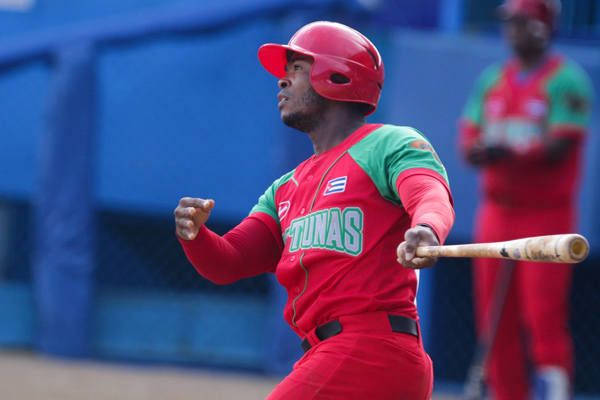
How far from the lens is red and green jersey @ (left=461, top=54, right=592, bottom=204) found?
4.47 m

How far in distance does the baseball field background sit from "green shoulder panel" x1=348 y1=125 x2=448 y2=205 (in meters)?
3.51

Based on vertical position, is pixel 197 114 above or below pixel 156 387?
above

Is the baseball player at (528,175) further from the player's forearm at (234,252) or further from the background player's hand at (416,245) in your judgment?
the background player's hand at (416,245)

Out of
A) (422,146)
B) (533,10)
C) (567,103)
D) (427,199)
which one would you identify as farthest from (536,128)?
(427,199)

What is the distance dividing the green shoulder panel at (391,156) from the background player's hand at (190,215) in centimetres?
48

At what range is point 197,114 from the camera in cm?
639

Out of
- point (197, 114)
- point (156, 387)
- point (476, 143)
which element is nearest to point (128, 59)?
point (197, 114)

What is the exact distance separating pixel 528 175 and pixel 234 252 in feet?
8.03

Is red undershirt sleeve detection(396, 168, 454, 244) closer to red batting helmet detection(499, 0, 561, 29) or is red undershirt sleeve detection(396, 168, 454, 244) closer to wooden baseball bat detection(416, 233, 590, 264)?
wooden baseball bat detection(416, 233, 590, 264)

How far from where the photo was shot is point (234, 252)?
262 cm

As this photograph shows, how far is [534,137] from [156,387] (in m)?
3.04

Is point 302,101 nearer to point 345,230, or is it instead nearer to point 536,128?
point 345,230

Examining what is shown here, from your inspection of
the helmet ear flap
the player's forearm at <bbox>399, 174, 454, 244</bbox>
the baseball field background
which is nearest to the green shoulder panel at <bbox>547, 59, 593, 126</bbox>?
the baseball field background

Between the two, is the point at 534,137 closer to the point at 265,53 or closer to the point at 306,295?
the point at 265,53
